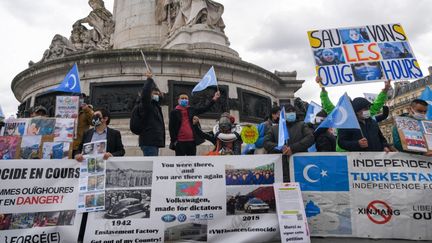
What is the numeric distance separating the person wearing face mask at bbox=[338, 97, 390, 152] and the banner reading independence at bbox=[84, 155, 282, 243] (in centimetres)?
141

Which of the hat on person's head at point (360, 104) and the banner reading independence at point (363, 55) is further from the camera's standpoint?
the banner reading independence at point (363, 55)

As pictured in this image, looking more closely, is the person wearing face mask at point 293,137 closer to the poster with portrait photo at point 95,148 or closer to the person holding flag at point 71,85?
the poster with portrait photo at point 95,148

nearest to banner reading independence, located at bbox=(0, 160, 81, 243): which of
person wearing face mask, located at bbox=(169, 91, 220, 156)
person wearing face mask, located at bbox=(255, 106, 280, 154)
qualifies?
person wearing face mask, located at bbox=(169, 91, 220, 156)

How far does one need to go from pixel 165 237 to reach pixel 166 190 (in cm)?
65

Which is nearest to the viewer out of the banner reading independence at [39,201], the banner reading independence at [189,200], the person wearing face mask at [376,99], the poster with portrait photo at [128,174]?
the banner reading independence at [39,201]

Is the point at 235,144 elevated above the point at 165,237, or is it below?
above

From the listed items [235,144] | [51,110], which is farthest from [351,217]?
[51,110]

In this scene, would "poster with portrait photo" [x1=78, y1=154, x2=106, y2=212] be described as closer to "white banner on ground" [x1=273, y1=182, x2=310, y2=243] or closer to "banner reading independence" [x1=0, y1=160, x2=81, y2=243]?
"banner reading independence" [x1=0, y1=160, x2=81, y2=243]

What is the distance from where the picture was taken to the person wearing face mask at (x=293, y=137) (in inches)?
225

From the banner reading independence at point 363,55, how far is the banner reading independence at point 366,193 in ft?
7.27

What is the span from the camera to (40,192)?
16.7 ft

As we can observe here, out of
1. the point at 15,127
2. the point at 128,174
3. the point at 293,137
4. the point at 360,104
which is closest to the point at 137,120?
the point at 128,174

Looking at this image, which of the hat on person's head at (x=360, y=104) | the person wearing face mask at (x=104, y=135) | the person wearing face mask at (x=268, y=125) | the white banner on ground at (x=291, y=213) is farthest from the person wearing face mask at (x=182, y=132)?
the hat on person's head at (x=360, y=104)

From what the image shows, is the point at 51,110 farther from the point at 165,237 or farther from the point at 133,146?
the point at 165,237
